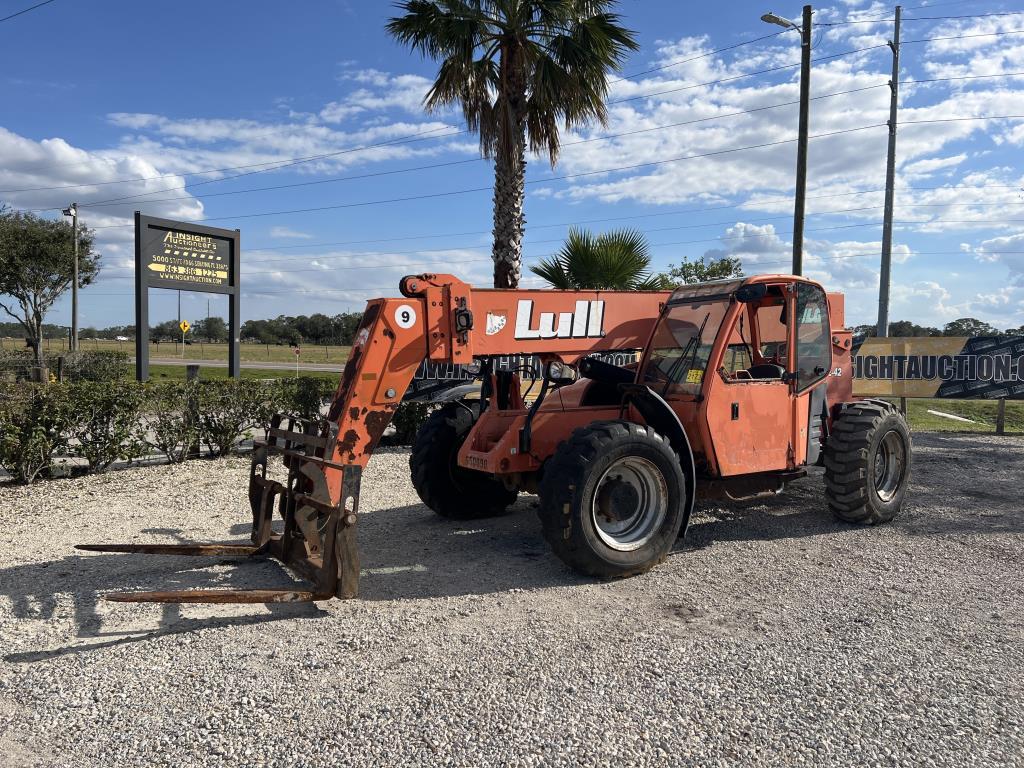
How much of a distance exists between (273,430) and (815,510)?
17.6ft

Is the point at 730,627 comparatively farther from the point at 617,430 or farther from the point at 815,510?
the point at 815,510

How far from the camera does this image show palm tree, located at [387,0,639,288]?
11.9 meters

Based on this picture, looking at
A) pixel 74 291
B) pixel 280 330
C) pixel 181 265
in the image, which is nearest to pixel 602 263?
pixel 181 265

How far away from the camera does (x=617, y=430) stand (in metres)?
5.31

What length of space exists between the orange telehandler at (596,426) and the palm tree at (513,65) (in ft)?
19.2

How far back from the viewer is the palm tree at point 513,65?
39.0ft

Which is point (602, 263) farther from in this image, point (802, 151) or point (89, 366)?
point (89, 366)

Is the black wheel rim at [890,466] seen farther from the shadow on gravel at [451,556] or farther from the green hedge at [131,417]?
the green hedge at [131,417]

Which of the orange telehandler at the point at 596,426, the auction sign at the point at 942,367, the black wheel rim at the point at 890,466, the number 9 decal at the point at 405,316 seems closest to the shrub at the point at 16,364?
the orange telehandler at the point at 596,426

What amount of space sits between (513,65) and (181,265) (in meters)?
7.17

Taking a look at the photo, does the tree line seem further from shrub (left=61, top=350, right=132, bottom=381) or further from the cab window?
the cab window

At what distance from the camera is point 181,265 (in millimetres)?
14281

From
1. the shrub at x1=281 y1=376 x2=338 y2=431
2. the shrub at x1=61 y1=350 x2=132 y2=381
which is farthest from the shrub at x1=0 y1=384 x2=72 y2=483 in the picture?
the shrub at x1=61 y1=350 x2=132 y2=381

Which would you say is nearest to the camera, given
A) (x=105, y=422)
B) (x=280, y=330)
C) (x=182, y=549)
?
(x=182, y=549)
